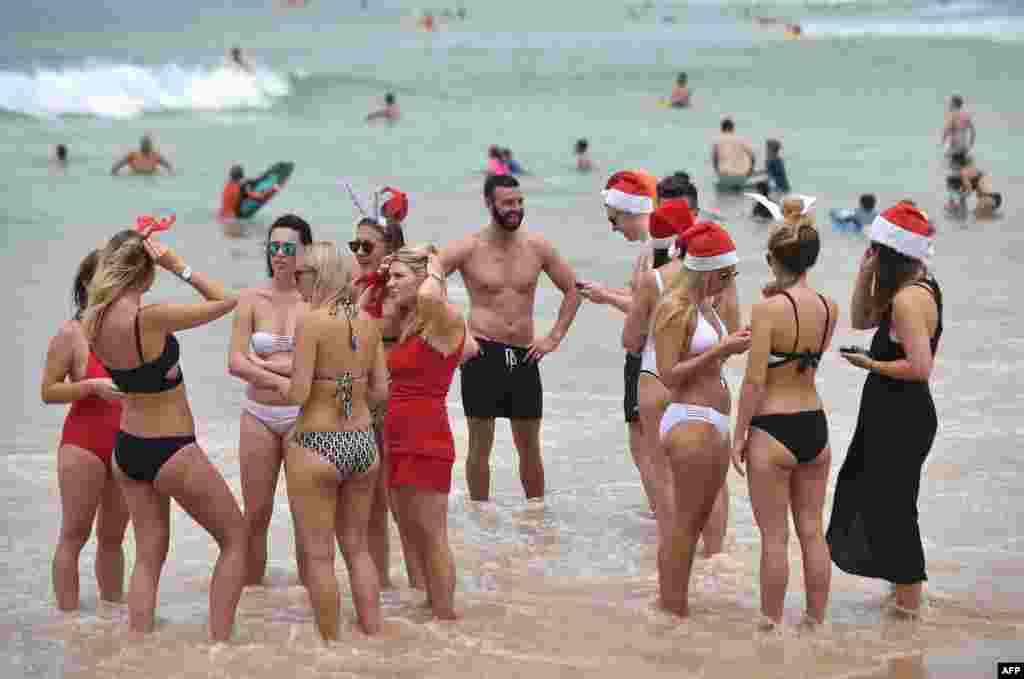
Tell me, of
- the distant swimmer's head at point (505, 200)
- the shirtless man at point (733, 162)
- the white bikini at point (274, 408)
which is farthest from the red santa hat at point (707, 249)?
the shirtless man at point (733, 162)

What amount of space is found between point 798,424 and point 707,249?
0.84 metres

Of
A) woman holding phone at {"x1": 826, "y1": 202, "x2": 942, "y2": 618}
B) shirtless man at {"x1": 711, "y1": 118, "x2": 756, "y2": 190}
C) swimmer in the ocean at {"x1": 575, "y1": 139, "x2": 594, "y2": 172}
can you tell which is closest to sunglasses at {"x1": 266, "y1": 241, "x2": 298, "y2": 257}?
woman holding phone at {"x1": 826, "y1": 202, "x2": 942, "y2": 618}

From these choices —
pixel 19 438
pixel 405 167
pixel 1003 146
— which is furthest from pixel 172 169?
pixel 19 438

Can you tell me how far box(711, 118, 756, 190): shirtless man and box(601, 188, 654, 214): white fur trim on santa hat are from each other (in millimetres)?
19902

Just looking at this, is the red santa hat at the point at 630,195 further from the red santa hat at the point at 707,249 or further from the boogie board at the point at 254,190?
the boogie board at the point at 254,190

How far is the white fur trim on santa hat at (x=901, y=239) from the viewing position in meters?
6.50

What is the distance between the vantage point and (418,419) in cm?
655

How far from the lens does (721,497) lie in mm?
7836

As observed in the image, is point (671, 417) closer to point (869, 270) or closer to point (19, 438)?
point (869, 270)

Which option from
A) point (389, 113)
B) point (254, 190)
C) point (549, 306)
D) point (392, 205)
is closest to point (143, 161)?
point (254, 190)

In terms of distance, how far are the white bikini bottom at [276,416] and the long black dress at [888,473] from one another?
257cm

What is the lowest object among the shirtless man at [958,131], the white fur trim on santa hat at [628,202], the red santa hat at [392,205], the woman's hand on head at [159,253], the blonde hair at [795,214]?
the woman's hand on head at [159,253]

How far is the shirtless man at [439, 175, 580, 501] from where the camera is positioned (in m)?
8.50

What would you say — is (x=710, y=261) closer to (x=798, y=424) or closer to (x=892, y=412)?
(x=798, y=424)
